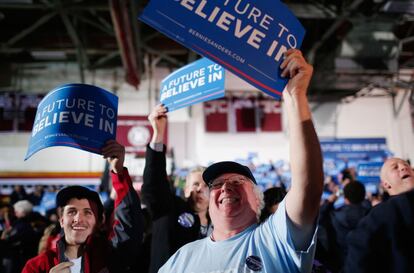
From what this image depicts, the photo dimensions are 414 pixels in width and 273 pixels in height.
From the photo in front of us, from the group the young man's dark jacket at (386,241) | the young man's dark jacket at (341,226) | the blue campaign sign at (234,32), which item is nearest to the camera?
the young man's dark jacket at (386,241)

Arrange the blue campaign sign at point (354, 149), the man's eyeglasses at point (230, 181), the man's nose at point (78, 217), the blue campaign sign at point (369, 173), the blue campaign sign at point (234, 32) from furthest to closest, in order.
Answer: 1. the blue campaign sign at point (354, 149)
2. the blue campaign sign at point (369, 173)
3. the man's nose at point (78, 217)
4. the man's eyeglasses at point (230, 181)
5. the blue campaign sign at point (234, 32)

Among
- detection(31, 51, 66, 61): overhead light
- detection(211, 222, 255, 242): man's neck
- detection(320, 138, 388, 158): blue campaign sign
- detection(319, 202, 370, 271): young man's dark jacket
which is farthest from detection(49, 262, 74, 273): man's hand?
detection(31, 51, 66, 61): overhead light

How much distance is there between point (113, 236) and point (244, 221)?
2.64 feet

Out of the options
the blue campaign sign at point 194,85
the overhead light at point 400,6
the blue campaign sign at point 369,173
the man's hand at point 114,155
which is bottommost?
the blue campaign sign at point 369,173

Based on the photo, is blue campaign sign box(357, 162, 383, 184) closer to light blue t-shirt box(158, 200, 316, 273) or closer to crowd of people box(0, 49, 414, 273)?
crowd of people box(0, 49, 414, 273)

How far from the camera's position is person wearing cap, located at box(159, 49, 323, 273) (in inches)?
49.2

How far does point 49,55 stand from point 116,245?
38.6 ft

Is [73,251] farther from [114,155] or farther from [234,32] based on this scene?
[234,32]

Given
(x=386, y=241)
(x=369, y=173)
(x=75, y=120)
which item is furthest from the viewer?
(x=369, y=173)

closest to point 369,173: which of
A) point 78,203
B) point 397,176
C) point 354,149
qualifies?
point 397,176

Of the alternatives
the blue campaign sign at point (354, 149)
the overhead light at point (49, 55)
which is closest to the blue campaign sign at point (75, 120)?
the blue campaign sign at point (354, 149)

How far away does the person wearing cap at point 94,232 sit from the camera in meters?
1.89

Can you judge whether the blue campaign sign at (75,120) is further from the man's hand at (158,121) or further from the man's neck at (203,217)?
the man's neck at (203,217)

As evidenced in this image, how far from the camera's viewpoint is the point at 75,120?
6.86ft
